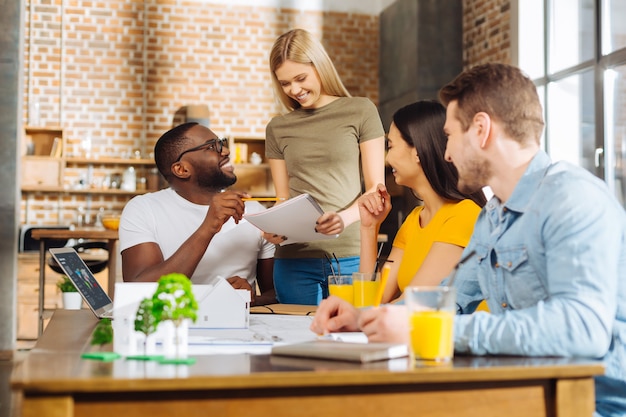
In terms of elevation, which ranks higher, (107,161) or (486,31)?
(486,31)

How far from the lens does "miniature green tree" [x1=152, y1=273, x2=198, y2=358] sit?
1264 mm

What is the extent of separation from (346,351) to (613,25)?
17.1ft

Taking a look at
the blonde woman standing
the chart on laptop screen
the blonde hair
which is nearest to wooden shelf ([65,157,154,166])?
the blonde woman standing

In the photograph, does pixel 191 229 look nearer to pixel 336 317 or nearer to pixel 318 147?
pixel 318 147

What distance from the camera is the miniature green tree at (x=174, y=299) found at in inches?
49.8

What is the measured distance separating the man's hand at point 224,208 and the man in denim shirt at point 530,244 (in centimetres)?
94

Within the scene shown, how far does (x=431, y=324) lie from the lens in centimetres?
125

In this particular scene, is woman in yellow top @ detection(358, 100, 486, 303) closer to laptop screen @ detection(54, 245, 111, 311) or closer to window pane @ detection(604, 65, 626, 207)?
laptop screen @ detection(54, 245, 111, 311)

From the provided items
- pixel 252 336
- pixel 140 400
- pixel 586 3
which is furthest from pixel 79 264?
pixel 586 3

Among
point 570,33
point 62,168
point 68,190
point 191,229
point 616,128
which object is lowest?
point 191,229

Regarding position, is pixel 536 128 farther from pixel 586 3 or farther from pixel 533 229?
pixel 586 3

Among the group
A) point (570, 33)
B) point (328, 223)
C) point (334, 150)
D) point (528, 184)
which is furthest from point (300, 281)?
point (570, 33)

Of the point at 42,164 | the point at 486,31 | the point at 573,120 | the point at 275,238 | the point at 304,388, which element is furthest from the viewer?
the point at 42,164

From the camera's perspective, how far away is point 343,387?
1136mm
